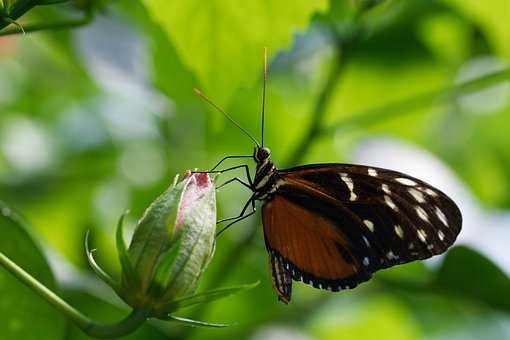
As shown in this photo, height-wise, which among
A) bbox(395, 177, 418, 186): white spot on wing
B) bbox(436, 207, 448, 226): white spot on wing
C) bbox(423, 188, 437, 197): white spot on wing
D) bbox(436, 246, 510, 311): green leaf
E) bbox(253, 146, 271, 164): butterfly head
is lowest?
bbox(436, 246, 510, 311): green leaf

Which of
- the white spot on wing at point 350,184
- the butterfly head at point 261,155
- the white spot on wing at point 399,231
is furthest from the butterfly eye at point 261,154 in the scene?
the white spot on wing at point 399,231

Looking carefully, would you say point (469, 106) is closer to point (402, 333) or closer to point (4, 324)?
point (402, 333)

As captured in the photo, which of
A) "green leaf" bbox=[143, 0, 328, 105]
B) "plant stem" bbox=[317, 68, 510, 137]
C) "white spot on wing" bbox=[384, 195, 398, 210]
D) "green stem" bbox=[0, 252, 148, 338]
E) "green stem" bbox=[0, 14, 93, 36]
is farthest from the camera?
"plant stem" bbox=[317, 68, 510, 137]

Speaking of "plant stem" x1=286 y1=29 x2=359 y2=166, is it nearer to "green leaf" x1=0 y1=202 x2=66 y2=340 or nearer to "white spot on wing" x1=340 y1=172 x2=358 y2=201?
"white spot on wing" x1=340 y1=172 x2=358 y2=201

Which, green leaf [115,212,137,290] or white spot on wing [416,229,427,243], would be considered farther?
white spot on wing [416,229,427,243]

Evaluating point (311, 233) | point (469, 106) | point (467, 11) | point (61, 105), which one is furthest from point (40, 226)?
point (469, 106)

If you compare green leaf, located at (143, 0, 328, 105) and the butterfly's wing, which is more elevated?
green leaf, located at (143, 0, 328, 105)

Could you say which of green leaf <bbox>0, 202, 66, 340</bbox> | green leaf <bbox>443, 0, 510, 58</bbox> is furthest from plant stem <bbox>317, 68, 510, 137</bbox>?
green leaf <bbox>0, 202, 66, 340</bbox>
